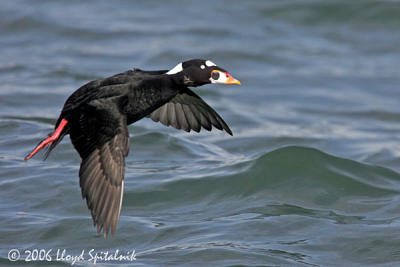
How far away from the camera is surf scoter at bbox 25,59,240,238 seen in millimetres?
5695

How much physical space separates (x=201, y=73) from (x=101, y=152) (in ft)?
3.77

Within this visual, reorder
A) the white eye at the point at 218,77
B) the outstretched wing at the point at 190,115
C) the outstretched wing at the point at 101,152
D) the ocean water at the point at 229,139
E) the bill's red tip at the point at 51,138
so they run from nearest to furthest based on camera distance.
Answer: the outstretched wing at the point at 101,152
the bill's red tip at the point at 51,138
the white eye at the point at 218,77
the ocean water at the point at 229,139
the outstretched wing at the point at 190,115

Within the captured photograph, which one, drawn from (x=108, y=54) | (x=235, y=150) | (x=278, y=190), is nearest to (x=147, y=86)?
(x=278, y=190)

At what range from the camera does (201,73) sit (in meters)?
6.39

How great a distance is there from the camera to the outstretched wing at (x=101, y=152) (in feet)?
18.6

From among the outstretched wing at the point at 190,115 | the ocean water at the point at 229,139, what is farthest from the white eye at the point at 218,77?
the ocean water at the point at 229,139

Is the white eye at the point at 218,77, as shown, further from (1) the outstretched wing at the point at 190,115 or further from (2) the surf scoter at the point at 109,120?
(1) the outstretched wing at the point at 190,115

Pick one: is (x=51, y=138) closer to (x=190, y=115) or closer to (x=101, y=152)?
(x=101, y=152)

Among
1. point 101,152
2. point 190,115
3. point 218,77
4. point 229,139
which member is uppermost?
point 218,77

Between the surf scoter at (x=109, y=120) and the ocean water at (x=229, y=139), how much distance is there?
71 centimetres

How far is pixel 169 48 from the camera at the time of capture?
14.0m

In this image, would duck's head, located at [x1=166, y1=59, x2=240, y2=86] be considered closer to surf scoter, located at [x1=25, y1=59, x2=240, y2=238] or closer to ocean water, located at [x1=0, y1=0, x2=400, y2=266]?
surf scoter, located at [x1=25, y1=59, x2=240, y2=238]

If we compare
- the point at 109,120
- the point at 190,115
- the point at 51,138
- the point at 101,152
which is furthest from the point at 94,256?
the point at 190,115

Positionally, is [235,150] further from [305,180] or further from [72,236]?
[72,236]
